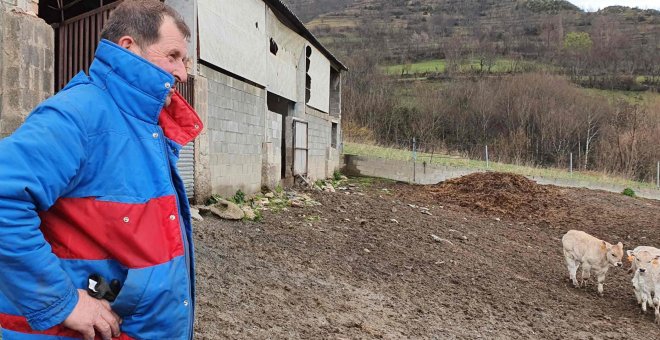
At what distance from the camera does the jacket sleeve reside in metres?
1.34

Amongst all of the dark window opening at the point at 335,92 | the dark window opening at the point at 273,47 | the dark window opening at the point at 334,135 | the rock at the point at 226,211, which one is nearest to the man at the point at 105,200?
the rock at the point at 226,211

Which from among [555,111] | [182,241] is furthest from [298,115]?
[555,111]

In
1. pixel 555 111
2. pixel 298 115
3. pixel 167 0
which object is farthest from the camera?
pixel 555 111

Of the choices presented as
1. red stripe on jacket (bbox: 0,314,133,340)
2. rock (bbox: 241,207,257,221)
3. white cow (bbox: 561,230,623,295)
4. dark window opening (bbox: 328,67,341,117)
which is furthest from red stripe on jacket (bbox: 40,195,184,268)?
dark window opening (bbox: 328,67,341,117)

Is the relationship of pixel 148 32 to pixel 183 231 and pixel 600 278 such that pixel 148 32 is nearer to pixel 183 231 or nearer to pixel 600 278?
pixel 183 231

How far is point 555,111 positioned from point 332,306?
37.8 metres

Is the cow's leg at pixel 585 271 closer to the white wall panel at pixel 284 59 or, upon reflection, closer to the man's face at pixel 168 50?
the man's face at pixel 168 50

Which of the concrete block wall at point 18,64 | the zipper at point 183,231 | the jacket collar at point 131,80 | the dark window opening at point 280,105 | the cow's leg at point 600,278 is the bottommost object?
the cow's leg at point 600,278

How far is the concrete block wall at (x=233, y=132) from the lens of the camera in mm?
9172

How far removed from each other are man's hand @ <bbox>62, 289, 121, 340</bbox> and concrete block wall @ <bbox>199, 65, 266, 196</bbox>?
7.55 metres

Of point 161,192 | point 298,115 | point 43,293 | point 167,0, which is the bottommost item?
point 43,293

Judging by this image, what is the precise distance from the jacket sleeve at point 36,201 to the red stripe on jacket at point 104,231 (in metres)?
0.11

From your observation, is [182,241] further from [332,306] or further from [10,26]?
[10,26]

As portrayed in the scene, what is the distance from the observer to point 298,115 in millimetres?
15547
